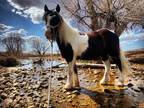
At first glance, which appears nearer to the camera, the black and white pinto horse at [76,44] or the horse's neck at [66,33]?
the black and white pinto horse at [76,44]

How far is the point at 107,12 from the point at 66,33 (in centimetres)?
897

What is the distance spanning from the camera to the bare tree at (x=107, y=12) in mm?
14820

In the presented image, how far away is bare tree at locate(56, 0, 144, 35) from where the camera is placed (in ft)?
48.6

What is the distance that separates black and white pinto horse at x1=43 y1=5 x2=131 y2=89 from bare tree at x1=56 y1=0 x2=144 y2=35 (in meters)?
7.74

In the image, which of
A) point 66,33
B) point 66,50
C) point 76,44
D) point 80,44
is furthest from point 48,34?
point 80,44

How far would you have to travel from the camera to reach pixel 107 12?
583 inches

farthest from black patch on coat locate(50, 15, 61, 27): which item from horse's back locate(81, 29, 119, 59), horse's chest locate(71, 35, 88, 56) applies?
horse's back locate(81, 29, 119, 59)

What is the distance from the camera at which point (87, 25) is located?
15.4 m

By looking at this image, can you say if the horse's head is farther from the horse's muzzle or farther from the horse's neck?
the horse's neck

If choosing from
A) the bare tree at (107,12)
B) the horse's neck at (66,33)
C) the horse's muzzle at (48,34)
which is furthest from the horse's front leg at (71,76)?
the bare tree at (107,12)

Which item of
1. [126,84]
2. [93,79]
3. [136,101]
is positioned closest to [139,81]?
[126,84]

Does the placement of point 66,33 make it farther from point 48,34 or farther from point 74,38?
point 48,34

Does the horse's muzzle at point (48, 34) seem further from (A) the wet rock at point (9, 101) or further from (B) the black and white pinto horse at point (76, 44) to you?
(A) the wet rock at point (9, 101)

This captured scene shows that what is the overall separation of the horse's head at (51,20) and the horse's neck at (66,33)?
17 centimetres
